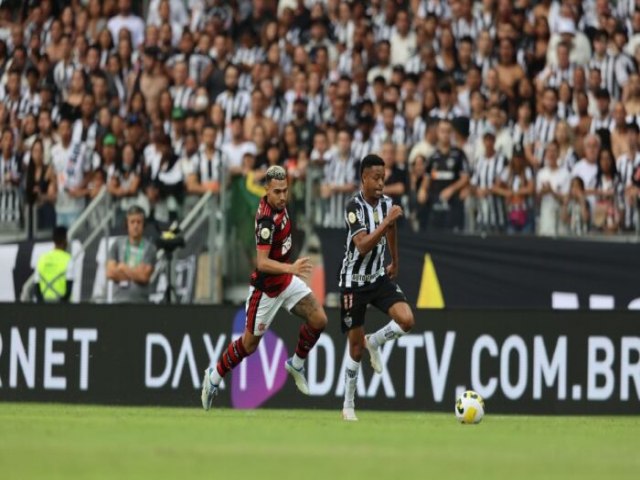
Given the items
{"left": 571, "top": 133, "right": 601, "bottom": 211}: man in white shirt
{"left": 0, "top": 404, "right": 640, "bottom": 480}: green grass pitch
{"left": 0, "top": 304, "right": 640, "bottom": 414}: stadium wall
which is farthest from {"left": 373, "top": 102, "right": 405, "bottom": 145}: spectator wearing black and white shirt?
{"left": 0, "top": 404, "right": 640, "bottom": 480}: green grass pitch

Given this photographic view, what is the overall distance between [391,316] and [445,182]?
212 inches

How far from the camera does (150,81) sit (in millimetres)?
24125

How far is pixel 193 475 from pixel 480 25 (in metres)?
15.5

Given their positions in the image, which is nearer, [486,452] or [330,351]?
[486,452]

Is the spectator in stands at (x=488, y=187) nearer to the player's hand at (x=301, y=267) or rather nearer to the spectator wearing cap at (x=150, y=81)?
the player's hand at (x=301, y=267)

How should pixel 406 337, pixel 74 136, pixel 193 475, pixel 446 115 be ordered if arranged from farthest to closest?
pixel 74 136 → pixel 446 115 → pixel 406 337 → pixel 193 475

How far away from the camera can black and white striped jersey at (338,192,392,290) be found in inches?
568

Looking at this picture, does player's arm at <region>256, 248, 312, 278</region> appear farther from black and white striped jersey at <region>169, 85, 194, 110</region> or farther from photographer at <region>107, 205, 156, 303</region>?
black and white striped jersey at <region>169, 85, 194, 110</region>

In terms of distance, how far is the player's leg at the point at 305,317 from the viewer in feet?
48.6

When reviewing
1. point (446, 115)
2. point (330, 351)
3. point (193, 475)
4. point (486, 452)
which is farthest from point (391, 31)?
point (193, 475)

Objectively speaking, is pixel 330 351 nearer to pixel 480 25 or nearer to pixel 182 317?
pixel 182 317

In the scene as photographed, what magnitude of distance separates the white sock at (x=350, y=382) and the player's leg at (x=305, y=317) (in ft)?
1.36

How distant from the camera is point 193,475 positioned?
8.88m

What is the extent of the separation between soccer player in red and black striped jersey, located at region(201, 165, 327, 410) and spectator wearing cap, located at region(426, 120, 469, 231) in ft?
13.8
